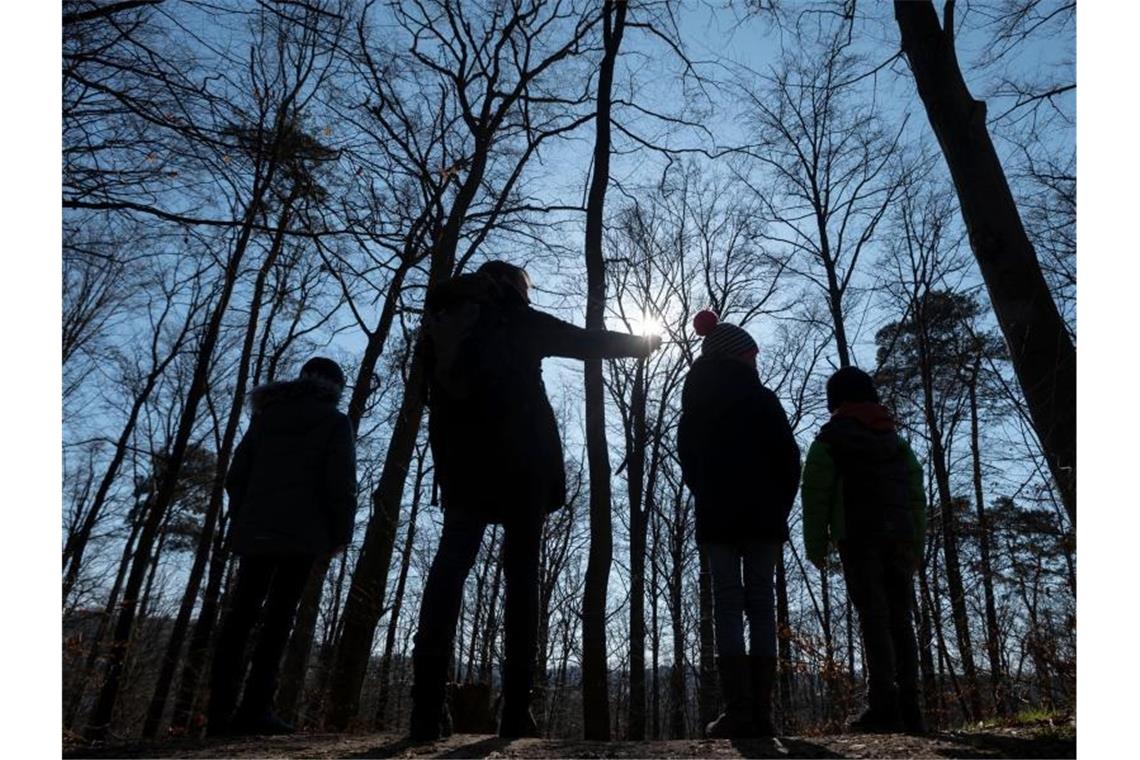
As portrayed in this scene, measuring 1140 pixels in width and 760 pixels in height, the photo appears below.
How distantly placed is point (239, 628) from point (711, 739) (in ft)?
7.33

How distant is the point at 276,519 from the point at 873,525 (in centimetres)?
289

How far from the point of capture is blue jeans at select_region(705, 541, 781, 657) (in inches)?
123

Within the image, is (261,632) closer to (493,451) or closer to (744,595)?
(493,451)

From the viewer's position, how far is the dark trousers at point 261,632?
3.43 meters

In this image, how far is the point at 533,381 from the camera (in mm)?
3076

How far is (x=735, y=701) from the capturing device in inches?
120

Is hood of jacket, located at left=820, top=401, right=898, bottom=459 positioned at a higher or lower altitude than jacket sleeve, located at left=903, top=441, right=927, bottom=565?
higher

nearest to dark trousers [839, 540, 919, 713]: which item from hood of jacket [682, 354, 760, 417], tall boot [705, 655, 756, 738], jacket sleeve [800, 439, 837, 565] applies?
jacket sleeve [800, 439, 837, 565]

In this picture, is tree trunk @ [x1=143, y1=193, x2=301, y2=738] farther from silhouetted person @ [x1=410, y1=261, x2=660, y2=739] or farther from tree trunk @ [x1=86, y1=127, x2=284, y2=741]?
silhouetted person @ [x1=410, y1=261, x2=660, y2=739]

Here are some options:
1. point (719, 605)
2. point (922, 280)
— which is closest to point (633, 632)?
point (922, 280)

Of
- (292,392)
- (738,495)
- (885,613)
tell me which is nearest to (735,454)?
(738,495)

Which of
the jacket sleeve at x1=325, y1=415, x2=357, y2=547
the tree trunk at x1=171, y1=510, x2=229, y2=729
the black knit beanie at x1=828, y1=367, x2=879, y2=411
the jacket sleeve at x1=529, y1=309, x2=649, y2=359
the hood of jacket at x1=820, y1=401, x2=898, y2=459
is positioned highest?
the black knit beanie at x1=828, y1=367, x2=879, y2=411

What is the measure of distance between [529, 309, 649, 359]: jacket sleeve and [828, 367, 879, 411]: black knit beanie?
134 cm

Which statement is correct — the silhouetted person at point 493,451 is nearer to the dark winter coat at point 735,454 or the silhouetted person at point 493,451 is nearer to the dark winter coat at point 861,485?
the dark winter coat at point 735,454
